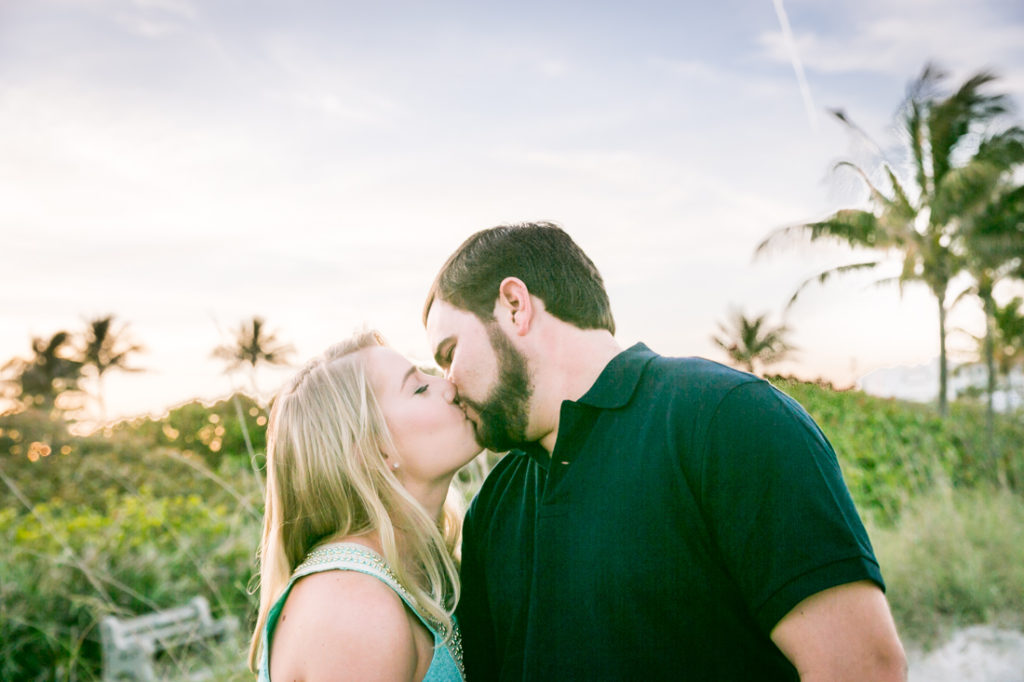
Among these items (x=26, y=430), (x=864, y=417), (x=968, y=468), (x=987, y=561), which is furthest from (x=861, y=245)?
(x=26, y=430)

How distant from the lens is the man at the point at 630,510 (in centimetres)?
137

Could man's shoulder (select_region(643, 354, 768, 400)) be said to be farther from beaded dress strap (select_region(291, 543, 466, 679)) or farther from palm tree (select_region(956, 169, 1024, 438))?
palm tree (select_region(956, 169, 1024, 438))

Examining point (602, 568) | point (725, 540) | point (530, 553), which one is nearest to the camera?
point (725, 540)

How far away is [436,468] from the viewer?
224 cm

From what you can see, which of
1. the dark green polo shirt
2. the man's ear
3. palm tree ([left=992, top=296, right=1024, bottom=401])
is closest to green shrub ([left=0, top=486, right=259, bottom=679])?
the man's ear

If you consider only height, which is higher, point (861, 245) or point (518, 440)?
point (861, 245)

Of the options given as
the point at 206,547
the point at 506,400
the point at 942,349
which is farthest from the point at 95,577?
the point at 942,349

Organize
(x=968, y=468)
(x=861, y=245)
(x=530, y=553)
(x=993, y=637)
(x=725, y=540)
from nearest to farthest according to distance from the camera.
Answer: (x=725, y=540) → (x=530, y=553) → (x=993, y=637) → (x=968, y=468) → (x=861, y=245)

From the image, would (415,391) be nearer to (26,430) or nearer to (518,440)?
(518,440)

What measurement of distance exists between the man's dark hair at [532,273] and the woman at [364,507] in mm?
306

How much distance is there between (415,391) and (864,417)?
11.8m

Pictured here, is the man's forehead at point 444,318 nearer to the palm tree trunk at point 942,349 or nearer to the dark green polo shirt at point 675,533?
the dark green polo shirt at point 675,533

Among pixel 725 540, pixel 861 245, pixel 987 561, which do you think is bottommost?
pixel 987 561

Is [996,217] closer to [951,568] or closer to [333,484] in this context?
[951,568]
